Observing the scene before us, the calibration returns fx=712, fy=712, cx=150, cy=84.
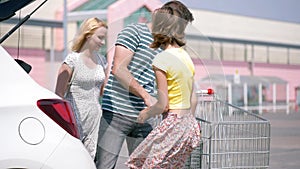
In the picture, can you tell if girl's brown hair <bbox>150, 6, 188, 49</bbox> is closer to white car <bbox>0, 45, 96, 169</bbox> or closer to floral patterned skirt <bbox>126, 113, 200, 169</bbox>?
floral patterned skirt <bbox>126, 113, 200, 169</bbox>

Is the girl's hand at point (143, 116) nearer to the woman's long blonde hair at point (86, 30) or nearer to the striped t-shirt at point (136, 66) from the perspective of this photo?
the striped t-shirt at point (136, 66)

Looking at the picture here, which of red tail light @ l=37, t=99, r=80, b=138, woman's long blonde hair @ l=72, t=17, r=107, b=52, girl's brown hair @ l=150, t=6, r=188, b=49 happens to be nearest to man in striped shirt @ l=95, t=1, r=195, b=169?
girl's brown hair @ l=150, t=6, r=188, b=49

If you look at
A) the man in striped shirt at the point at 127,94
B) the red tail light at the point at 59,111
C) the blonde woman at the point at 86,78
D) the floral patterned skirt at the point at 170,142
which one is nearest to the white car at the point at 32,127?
the red tail light at the point at 59,111

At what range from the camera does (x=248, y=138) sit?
18.1 ft

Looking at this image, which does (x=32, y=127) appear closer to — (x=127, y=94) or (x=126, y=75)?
(x=126, y=75)

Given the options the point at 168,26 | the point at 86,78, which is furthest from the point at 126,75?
the point at 86,78

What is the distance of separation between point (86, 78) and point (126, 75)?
2.80ft

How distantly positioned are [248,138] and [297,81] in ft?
164

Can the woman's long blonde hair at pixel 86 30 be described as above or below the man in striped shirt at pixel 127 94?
above

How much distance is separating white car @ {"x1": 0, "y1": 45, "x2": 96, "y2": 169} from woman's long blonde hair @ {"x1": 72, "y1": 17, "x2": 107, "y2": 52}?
5.35 ft

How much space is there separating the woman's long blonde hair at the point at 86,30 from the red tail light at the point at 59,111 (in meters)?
1.68

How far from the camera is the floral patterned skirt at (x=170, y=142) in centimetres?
473

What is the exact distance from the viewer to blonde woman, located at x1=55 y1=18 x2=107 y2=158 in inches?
228

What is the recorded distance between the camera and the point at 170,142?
473cm
